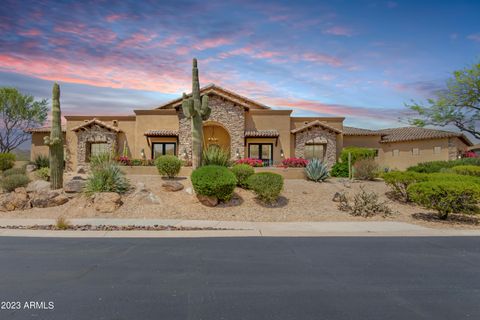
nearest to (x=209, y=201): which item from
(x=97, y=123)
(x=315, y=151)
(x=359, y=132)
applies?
(x=315, y=151)

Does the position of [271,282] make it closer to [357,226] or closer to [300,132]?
[357,226]

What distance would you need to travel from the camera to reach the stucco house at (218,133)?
26.5m

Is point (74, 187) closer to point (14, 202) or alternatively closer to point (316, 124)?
point (14, 202)

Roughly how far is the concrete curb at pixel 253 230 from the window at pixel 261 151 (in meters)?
15.9

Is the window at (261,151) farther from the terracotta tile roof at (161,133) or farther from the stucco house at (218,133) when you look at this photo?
the terracotta tile roof at (161,133)

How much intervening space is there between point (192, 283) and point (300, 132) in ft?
76.0

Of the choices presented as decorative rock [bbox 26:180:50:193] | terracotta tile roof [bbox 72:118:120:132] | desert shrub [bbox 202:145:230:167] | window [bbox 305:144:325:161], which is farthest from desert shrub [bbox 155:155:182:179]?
window [bbox 305:144:325:161]

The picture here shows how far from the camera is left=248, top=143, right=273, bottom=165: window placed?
27.3 meters

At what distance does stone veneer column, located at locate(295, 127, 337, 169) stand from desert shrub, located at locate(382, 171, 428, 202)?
11294 millimetres

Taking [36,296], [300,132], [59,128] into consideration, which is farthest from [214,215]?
[300,132]

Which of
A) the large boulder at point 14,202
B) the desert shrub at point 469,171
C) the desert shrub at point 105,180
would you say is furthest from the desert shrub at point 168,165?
the desert shrub at point 469,171

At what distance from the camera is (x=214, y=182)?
13211 mm

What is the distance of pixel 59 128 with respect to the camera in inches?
640

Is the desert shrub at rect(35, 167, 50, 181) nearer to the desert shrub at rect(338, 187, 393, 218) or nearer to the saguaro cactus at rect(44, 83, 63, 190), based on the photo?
the saguaro cactus at rect(44, 83, 63, 190)
